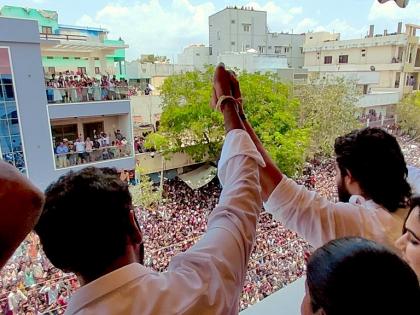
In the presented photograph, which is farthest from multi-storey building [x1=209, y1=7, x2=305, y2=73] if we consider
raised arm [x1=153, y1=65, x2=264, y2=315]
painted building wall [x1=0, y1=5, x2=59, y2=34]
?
raised arm [x1=153, y1=65, x2=264, y2=315]

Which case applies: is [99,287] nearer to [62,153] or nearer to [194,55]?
[62,153]

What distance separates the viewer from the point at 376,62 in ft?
7.37

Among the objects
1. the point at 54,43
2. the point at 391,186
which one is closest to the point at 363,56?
the point at 391,186

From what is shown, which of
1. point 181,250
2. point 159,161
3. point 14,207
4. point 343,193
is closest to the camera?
point 14,207

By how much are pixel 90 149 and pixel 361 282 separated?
113 centimetres

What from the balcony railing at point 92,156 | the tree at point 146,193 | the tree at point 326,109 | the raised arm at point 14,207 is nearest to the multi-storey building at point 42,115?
the balcony railing at point 92,156

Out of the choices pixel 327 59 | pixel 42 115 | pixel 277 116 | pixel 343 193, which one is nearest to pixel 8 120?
pixel 42 115

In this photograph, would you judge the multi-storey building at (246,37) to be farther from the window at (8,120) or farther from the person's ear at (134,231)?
the person's ear at (134,231)

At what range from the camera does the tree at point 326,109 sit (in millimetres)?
2111

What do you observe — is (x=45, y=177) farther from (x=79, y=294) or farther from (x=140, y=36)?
(x=79, y=294)

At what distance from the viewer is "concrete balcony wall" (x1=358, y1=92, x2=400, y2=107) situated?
2.26m

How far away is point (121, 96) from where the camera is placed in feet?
4.98

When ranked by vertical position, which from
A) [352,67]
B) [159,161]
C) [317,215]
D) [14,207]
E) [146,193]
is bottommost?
[146,193]

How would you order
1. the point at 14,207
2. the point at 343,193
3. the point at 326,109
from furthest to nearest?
1. the point at 326,109
2. the point at 343,193
3. the point at 14,207
